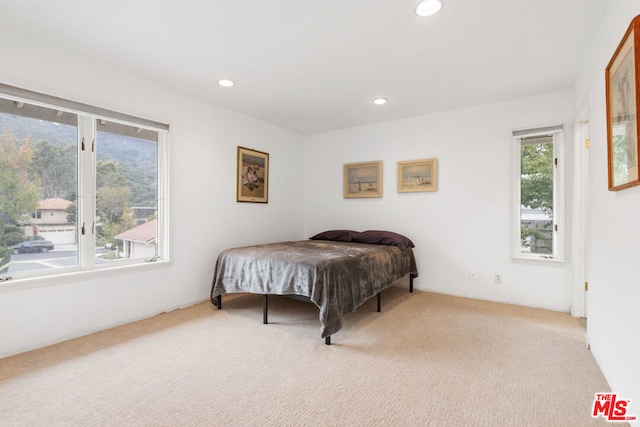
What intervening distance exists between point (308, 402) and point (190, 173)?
2600 millimetres

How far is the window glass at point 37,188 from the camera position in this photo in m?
2.12

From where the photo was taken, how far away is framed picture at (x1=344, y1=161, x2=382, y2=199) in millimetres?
4207

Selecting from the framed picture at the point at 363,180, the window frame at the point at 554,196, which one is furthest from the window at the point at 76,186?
the window frame at the point at 554,196

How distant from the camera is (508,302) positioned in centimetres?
331

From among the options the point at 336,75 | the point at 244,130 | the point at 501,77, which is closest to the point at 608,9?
the point at 501,77

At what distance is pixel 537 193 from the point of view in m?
3.24

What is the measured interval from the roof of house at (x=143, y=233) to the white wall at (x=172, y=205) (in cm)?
19

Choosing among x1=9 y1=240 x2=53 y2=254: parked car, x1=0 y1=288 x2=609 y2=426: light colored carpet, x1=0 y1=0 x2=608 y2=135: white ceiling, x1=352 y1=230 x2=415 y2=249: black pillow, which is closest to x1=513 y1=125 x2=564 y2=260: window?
x1=0 y1=0 x2=608 y2=135: white ceiling

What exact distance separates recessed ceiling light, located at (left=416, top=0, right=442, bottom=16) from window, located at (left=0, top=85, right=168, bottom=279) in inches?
100

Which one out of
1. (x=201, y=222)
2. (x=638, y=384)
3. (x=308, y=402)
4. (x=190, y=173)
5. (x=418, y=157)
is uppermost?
(x=418, y=157)

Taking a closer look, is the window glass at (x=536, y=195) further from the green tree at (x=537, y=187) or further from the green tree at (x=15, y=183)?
the green tree at (x=15, y=183)

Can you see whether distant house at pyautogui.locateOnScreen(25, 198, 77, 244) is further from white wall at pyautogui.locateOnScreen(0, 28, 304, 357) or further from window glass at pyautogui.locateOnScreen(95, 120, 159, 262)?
white wall at pyautogui.locateOnScreen(0, 28, 304, 357)

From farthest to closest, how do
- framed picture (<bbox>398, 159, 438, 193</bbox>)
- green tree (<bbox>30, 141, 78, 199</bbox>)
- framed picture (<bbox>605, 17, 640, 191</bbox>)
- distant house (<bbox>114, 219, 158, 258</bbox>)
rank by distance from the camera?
1. framed picture (<bbox>398, 159, 438, 193</bbox>)
2. distant house (<bbox>114, 219, 158, 258</bbox>)
3. green tree (<bbox>30, 141, 78, 199</bbox>)
4. framed picture (<bbox>605, 17, 640, 191</bbox>)

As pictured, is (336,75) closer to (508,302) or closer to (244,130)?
(244,130)
